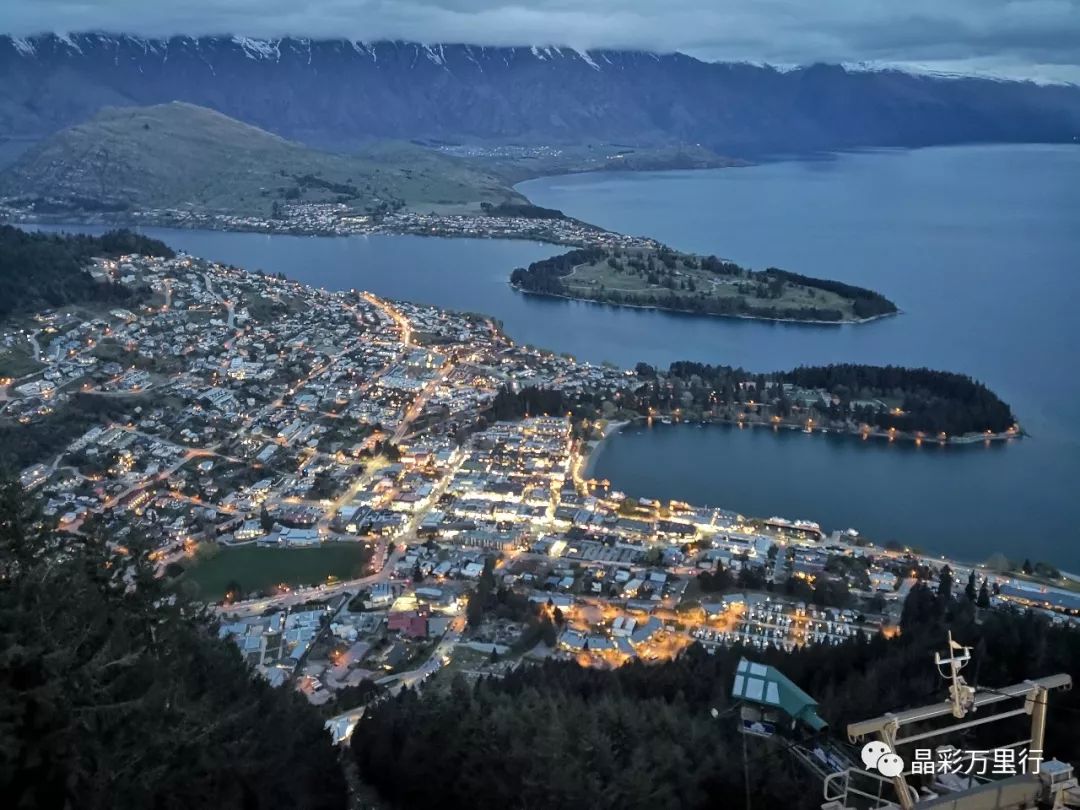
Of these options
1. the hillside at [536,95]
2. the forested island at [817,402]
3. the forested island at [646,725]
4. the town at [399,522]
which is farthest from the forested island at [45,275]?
the hillside at [536,95]

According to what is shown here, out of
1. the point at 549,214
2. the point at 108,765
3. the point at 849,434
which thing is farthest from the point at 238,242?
the point at 108,765

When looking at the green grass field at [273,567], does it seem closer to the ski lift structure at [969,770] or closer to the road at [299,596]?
the road at [299,596]

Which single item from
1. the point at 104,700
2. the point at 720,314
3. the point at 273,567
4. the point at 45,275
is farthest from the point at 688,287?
the point at 104,700

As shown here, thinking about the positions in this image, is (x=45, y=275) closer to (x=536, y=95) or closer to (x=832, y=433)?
(x=832, y=433)

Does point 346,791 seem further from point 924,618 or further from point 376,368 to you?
point 376,368

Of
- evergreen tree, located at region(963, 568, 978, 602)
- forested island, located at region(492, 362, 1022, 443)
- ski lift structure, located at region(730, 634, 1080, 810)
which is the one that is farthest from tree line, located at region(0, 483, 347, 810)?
forested island, located at region(492, 362, 1022, 443)

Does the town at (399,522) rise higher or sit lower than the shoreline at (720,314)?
lower
